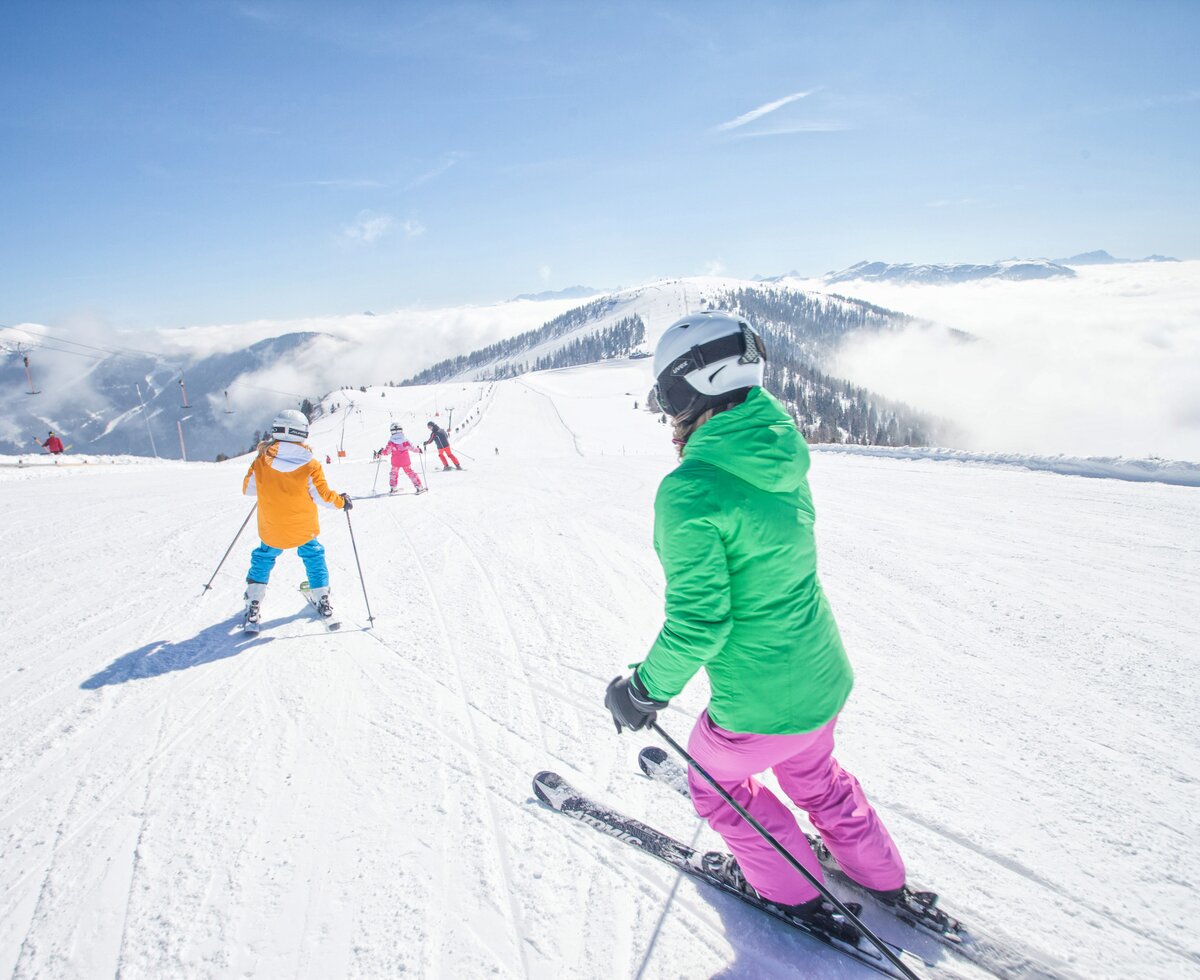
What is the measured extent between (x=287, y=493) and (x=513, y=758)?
11.3 feet

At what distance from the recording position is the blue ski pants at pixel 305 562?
5352 mm

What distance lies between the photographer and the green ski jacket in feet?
6.06

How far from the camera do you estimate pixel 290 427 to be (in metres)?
5.26

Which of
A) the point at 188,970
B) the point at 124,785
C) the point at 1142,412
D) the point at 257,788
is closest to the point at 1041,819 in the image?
the point at 188,970

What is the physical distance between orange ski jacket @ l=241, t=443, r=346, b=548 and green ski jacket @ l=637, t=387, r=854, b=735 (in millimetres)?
4231

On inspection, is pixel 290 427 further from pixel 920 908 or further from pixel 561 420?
pixel 561 420

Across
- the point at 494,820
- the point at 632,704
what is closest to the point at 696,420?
A: the point at 632,704

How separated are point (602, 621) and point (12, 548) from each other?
9.02m

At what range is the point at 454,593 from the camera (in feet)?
20.3

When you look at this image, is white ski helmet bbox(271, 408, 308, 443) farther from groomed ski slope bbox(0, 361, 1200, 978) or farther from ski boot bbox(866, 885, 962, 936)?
ski boot bbox(866, 885, 962, 936)

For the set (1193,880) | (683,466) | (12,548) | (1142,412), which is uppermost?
(683,466)

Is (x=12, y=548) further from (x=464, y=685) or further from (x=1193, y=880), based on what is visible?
(x=1193, y=880)

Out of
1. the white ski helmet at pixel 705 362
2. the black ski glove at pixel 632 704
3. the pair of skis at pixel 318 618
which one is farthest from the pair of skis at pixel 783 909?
the pair of skis at pixel 318 618

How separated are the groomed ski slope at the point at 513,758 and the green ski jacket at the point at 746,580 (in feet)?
3.65
